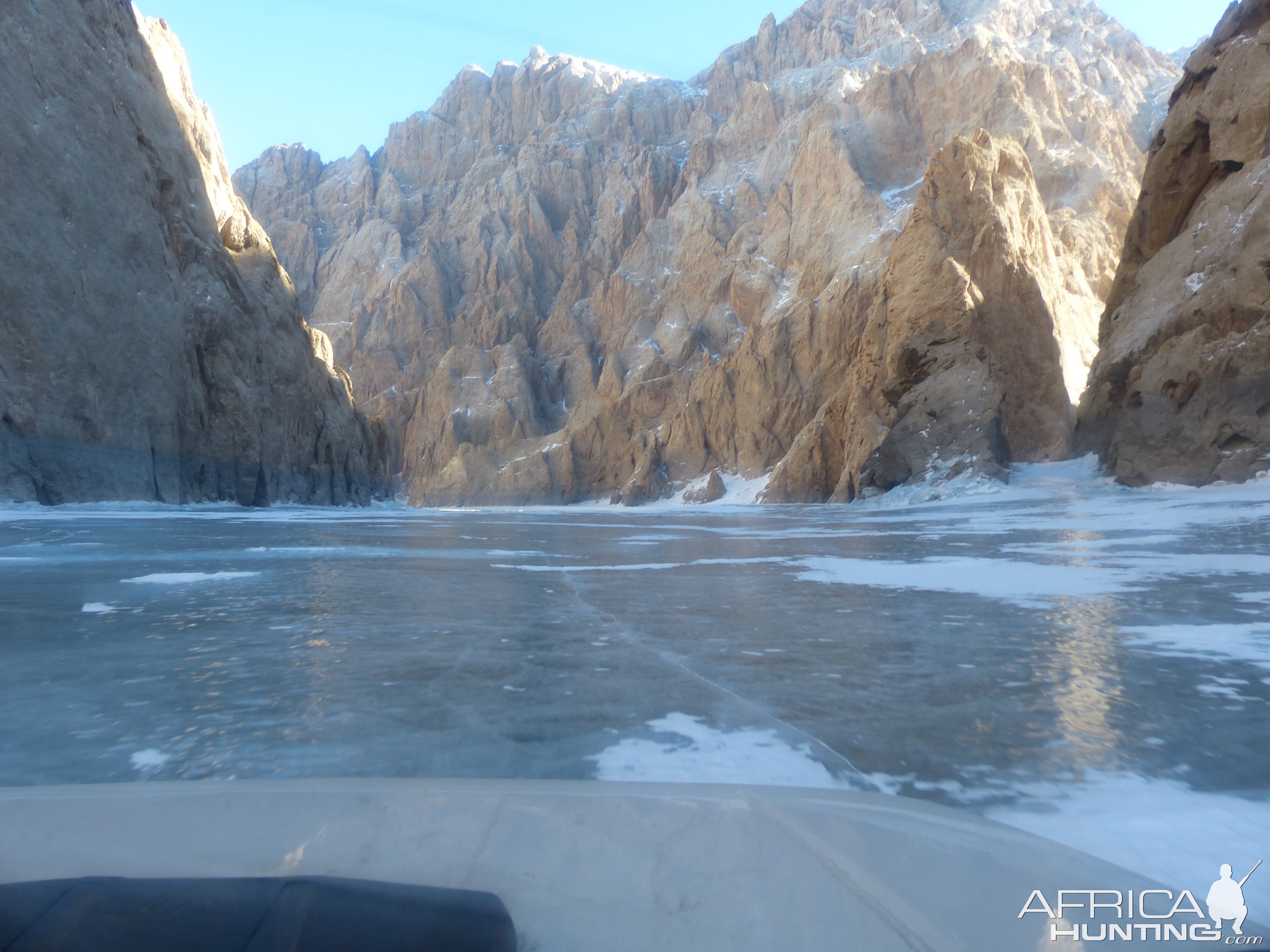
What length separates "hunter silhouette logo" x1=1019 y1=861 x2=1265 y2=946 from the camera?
109 cm

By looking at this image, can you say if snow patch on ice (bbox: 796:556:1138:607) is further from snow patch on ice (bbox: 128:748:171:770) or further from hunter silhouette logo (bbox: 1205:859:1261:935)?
snow patch on ice (bbox: 128:748:171:770)

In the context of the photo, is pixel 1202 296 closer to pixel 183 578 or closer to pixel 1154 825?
pixel 1154 825

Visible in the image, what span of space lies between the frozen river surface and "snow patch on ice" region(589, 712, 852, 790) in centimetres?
1

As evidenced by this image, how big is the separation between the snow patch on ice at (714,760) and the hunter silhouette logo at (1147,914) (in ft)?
2.06

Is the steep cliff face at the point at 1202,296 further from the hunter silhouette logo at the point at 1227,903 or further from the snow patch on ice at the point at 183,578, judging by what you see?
the snow patch on ice at the point at 183,578

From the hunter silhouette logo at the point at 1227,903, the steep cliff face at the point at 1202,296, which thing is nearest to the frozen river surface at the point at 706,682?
the hunter silhouette logo at the point at 1227,903

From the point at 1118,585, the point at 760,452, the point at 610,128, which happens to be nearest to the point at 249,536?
the point at 1118,585

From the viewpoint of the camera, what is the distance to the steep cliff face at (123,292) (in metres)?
22.9

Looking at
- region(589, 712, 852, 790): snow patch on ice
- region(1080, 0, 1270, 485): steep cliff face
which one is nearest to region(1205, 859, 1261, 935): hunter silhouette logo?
region(589, 712, 852, 790): snow patch on ice

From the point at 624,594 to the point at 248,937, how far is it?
435cm

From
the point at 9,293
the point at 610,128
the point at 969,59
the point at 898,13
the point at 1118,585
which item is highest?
the point at 898,13

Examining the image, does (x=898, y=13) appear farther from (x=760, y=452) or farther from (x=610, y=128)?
(x=760, y=452)

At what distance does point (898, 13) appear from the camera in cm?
8406

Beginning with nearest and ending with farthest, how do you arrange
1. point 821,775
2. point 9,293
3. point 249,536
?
point 821,775 → point 249,536 → point 9,293
